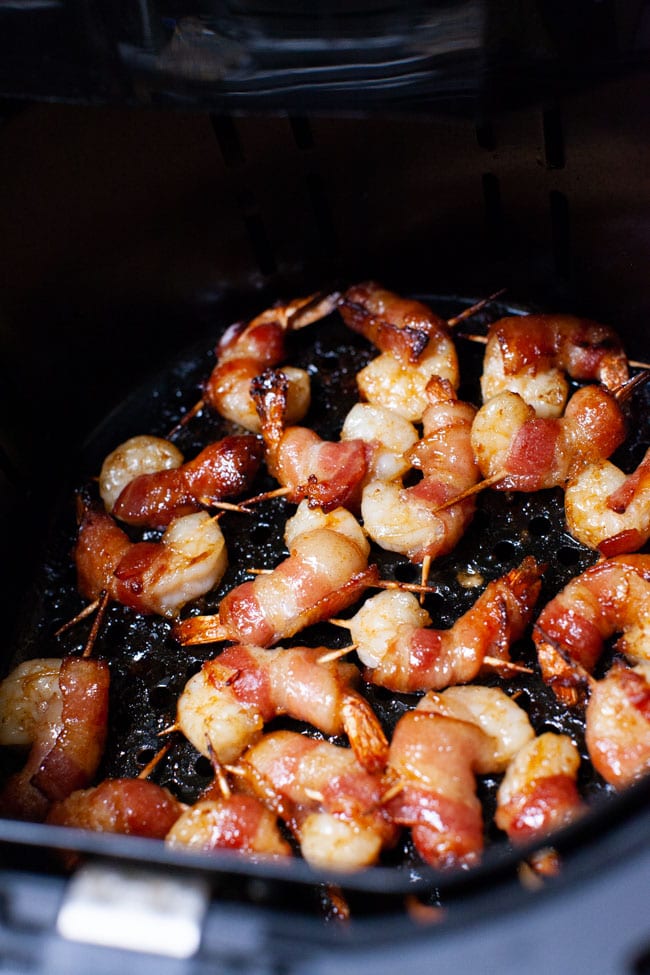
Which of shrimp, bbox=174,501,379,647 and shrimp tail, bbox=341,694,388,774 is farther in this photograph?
shrimp, bbox=174,501,379,647

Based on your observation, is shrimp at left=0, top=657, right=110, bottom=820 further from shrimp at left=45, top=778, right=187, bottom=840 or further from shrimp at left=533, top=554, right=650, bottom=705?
shrimp at left=533, top=554, right=650, bottom=705

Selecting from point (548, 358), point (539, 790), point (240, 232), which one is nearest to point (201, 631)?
point (539, 790)

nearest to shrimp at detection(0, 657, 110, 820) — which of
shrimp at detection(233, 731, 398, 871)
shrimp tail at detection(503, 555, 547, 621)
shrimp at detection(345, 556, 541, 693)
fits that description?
shrimp at detection(233, 731, 398, 871)

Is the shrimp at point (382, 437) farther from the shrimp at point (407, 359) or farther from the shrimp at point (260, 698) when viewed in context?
the shrimp at point (260, 698)

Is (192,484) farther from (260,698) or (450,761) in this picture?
(450,761)

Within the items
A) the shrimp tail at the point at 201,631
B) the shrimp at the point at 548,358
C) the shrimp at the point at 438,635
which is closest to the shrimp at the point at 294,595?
the shrimp tail at the point at 201,631

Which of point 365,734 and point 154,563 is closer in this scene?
point 365,734

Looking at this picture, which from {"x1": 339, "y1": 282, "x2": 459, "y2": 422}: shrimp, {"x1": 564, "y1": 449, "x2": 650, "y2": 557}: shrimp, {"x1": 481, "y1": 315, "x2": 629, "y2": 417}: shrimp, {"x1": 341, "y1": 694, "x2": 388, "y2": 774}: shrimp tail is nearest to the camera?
{"x1": 341, "y1": 694, "x2": 388, "y2": 774}: shrimp tail

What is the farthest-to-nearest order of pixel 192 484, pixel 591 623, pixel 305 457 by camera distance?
pixel 192 484
pixel 305 457
pixel 591 623
